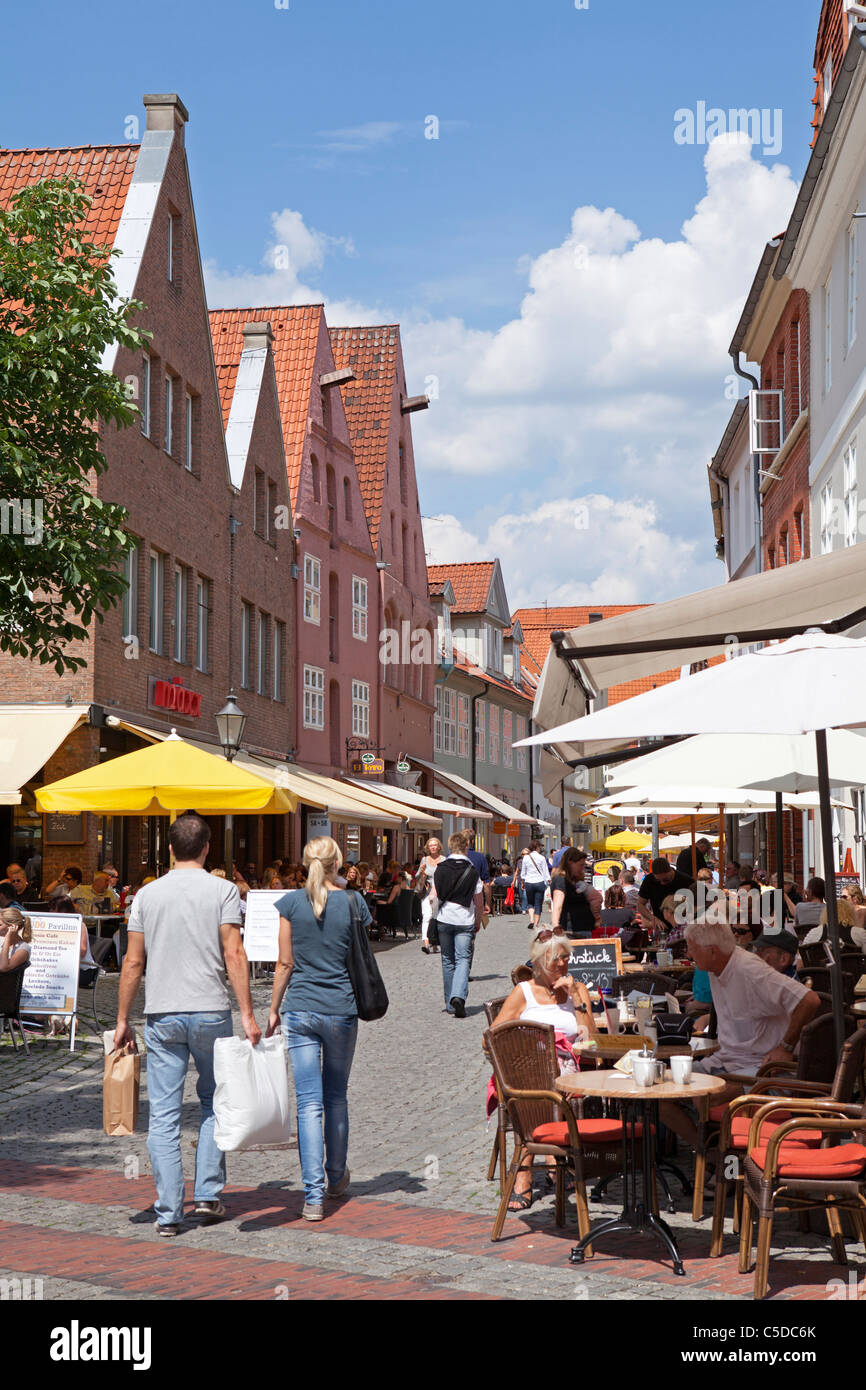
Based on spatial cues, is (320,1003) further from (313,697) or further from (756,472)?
(313,697)

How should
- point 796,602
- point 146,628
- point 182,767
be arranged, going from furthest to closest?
point 146,628 < point 182,767 < point 796,602

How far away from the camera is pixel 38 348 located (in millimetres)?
12656

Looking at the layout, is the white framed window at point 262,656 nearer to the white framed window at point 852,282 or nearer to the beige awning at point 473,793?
the beige awning at point 473,793

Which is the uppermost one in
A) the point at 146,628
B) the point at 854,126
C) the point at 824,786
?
the point at 854,126

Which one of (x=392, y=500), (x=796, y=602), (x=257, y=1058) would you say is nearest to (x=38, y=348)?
(x=796, y=602)

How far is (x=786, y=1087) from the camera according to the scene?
6.92 m

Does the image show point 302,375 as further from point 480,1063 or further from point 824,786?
point 824,786

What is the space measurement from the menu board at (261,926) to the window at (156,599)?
7.54 metres

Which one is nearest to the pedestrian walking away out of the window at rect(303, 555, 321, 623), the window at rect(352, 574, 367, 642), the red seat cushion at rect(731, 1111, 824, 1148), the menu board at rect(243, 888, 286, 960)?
the menu board at rect(243, 888, 286, 960)

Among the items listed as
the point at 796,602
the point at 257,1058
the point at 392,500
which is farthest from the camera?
the point at 392,500

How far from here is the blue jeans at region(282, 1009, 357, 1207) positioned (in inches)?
294

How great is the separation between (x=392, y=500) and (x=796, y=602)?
34884 mm

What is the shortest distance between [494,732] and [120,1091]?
172 feet

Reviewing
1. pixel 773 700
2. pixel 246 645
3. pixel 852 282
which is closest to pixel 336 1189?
pixel 773 700
